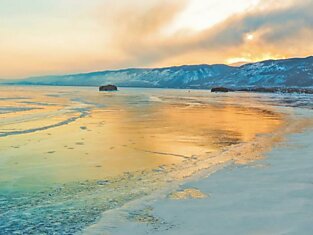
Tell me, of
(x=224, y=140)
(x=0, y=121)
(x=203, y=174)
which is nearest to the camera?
(x=203, y=174)

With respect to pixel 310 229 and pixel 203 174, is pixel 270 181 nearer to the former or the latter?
pixel 203 174

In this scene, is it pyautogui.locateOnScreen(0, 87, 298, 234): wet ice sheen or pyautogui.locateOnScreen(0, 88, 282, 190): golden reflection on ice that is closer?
pyautogui.locateOnScreen(0, 87, 298, 234): wet ice sheen

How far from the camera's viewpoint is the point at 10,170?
9984mm

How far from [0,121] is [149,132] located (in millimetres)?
10190

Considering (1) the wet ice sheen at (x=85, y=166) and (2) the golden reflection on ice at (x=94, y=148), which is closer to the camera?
(1) the wet ice sheen at (x=85, y=166)

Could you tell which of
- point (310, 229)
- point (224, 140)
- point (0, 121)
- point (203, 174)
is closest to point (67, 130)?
point (0, 121)

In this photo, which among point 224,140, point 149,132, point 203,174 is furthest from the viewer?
point 149,132

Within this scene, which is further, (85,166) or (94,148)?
(94,148)

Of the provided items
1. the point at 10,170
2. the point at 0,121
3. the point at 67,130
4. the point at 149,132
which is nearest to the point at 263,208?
the point at 10,170

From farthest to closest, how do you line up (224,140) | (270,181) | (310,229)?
(224,140) < (270,181) < (310,229)

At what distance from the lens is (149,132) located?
18078mm

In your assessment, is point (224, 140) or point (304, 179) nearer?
point (304, 179)

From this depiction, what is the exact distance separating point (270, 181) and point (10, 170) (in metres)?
6.80

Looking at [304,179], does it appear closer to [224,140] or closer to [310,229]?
[310,229]
